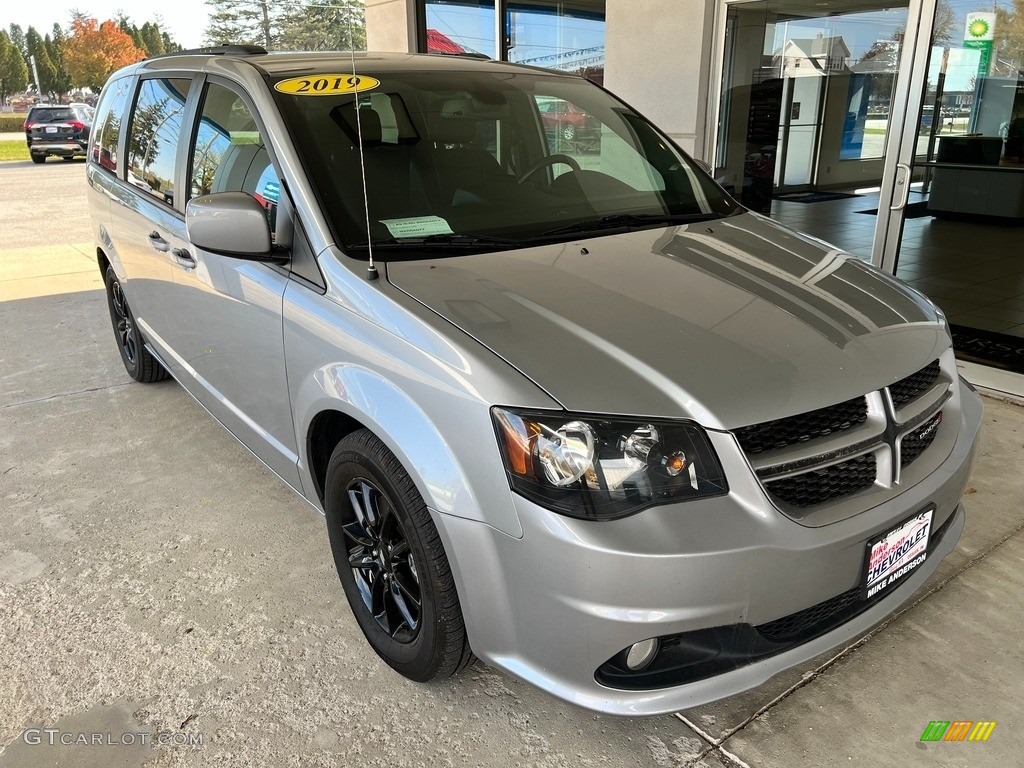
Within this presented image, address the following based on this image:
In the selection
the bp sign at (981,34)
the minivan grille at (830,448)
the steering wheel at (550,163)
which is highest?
the bp sign at (981,34)

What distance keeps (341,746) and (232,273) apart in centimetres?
154

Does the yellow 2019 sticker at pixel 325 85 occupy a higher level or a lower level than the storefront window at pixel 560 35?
lower

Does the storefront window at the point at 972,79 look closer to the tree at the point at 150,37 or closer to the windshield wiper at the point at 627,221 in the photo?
the windshield wiper at the point at 627,221

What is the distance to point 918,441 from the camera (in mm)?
2105

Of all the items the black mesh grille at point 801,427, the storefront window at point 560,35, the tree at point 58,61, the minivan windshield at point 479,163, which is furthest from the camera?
the tree at point 58,61

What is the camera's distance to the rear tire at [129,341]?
14.9ft

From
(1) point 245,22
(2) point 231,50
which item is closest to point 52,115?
(1) point 245,22

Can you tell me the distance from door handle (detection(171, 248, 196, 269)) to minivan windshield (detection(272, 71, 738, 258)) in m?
0.77

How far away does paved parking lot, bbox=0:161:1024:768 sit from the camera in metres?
2.07

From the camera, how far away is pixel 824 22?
7.50 m

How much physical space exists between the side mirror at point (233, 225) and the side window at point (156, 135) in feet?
3.39

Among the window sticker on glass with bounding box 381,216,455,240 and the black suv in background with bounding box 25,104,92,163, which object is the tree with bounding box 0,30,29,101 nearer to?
the black suv in background with bounding box 25,104,92,163

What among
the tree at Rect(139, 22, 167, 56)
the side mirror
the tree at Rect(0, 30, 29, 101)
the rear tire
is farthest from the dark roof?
the tree at Rect(139, 22, 167, 56)

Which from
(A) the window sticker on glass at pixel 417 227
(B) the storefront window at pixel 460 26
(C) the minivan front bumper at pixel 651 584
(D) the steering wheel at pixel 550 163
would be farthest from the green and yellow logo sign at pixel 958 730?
(B) the storefront window at pixel 460 26
